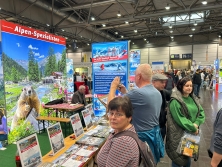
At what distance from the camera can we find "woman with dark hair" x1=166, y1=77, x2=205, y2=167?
6.14 feet

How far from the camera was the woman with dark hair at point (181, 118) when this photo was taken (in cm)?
187

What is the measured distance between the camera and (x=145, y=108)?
1574mm

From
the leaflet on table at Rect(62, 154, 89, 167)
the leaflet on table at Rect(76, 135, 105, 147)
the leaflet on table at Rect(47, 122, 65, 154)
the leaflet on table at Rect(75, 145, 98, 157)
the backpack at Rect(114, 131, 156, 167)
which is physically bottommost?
the leaflet on table at Rect(62, 154, 89, 167)

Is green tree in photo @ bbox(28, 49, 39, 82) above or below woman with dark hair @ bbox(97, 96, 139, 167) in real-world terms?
above

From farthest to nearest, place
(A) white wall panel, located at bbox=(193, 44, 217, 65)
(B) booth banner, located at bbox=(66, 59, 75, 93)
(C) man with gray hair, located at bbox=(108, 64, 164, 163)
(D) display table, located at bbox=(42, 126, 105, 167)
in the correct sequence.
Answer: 1. (A) white wall panel, located at bbox=(193, 44, 217, 65)
2. (B) booth banner, located at bbox=(66, 59, 75, 93)
3. (D) display table, located at bbox=(42, 126, 105, 167)
4. (C) man with gray hair, located at bbox=(108, 64, 164, 163)

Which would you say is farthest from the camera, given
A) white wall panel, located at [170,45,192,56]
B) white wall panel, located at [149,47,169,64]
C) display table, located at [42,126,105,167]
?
white wall panel, located at [149,47,169,64]

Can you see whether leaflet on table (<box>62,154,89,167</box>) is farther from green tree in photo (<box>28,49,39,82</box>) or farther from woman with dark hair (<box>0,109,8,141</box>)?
green tree in photo (<box>28,49,39,82</box>)

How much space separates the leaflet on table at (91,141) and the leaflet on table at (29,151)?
59 cm

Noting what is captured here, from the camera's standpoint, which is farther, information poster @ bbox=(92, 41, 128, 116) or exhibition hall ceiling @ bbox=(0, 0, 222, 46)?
exhibition hall ceiling @ bbox=(0, 0, 222, 46)

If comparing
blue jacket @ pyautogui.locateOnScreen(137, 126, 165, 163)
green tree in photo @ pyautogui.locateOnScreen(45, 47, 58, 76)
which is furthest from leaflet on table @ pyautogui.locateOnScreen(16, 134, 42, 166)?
green tree in photo @ pyautogui.locateOnScreen(45, 47, 58, 76)

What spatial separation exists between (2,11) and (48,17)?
2874 millimetres

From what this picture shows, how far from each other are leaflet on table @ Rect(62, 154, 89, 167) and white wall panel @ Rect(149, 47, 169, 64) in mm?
17004

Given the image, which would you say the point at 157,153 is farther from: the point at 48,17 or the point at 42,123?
the point at 48,17


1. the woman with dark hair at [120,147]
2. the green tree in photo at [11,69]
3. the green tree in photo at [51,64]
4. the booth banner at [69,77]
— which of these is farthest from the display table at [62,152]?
the booth banner at [69,77]
